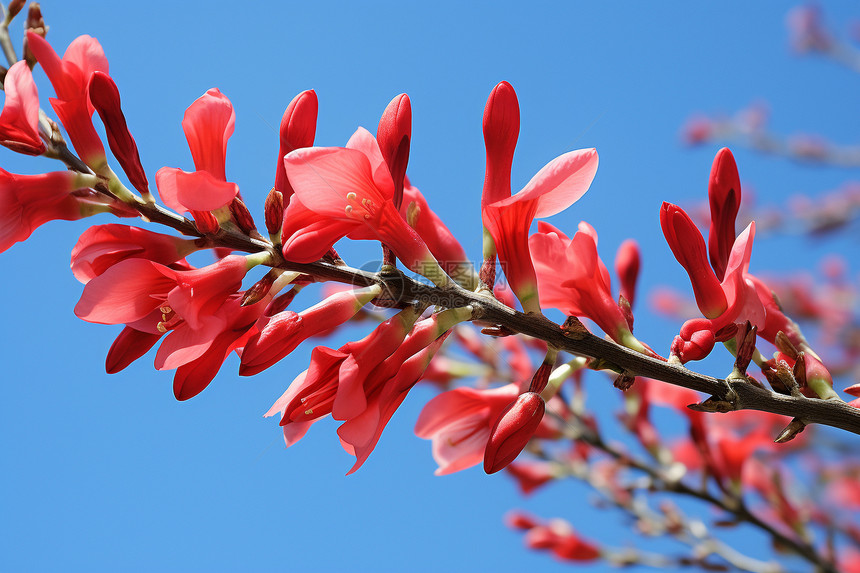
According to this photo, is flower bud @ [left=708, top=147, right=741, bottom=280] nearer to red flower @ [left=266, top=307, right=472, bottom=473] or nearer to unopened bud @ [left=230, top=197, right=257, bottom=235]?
red flower @ [left=266, top=307, right=472, bottom=473]

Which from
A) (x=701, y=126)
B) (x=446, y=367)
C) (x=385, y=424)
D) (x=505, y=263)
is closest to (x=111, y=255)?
(x=385, y=424)

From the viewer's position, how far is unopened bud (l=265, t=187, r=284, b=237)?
1.23 meters

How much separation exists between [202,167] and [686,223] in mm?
914

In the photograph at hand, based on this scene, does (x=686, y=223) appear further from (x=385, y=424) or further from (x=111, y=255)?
(x=111, y=255)

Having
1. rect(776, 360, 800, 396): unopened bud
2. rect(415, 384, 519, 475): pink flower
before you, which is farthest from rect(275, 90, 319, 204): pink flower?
rect(776, 360, 800, 396): unopened bud

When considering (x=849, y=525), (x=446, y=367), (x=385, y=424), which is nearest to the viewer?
(x=385, y=424)

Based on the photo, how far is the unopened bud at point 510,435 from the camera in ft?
3.92

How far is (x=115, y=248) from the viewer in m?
1.16

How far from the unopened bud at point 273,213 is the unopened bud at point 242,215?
0.14 ft

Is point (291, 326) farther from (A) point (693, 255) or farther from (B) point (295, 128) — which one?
(A) point (693, 255)

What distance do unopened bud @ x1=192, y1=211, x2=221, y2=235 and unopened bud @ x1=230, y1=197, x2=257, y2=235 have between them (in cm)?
4

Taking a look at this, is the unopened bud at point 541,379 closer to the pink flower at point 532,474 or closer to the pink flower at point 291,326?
the pink flower at point 291,326

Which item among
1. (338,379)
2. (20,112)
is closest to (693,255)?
(338,379)

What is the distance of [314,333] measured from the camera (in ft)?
4.07
